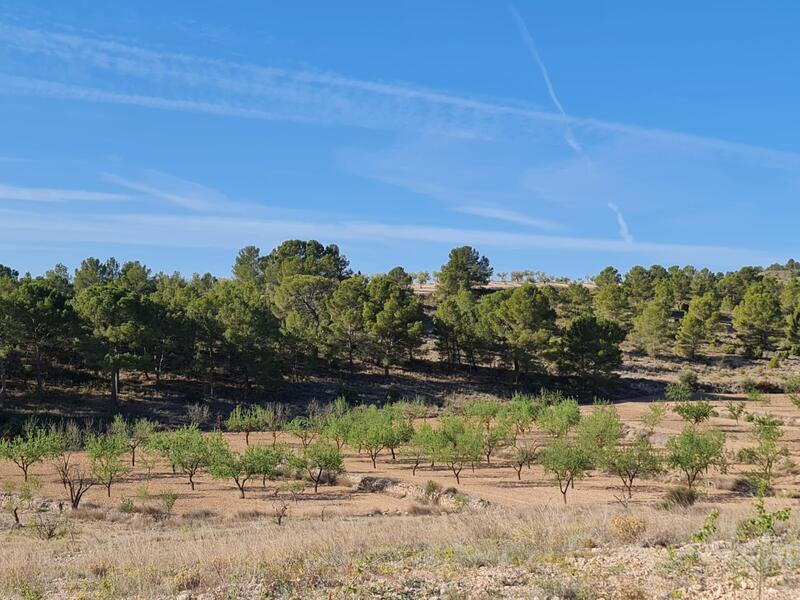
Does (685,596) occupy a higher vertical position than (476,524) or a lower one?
higher

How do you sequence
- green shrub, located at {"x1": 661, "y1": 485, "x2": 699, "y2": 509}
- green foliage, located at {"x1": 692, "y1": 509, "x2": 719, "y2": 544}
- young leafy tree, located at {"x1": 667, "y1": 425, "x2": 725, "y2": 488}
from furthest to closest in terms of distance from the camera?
young leafy tree, located at {"x1": 667, "y1": 425, "x2": 725, "y2": 488} < green shrub, located at {"x1": 661, "y1": 485, "x2": 699, "y2": 509} < green foliage, located at {"x1": 692, "y1": 509, "x2": 719, "y2": 544}

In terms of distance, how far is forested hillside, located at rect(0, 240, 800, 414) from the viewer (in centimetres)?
5013

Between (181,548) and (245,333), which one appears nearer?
(181,548)

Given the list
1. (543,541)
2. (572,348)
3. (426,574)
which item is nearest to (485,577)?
(426,574)

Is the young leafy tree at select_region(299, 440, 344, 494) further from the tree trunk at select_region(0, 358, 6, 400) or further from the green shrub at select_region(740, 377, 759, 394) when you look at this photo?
the green shrub at select_region(740, 377, 759, 394)

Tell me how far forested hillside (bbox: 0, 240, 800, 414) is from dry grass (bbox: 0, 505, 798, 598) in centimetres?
3837

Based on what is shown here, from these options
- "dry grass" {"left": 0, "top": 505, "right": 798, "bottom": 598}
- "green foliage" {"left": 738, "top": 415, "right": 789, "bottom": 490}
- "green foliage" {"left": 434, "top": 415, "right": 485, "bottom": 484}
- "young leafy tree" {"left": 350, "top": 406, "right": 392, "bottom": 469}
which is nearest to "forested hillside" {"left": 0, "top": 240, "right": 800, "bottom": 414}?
"young leafy tree" {"left": 350, "top": 406, "right": 392, "bottom": 469}

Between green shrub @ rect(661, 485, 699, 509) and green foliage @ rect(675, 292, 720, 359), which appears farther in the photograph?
→ green foliage @ rect(675, 292, 720, 359)

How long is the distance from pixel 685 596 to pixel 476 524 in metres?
6.58

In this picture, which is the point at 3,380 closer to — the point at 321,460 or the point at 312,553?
the point at 321,460

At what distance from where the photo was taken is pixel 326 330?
214ft

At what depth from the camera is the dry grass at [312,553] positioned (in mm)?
9742

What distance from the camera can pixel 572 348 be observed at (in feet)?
212

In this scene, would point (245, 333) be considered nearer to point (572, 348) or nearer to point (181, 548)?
point (572, 348)
